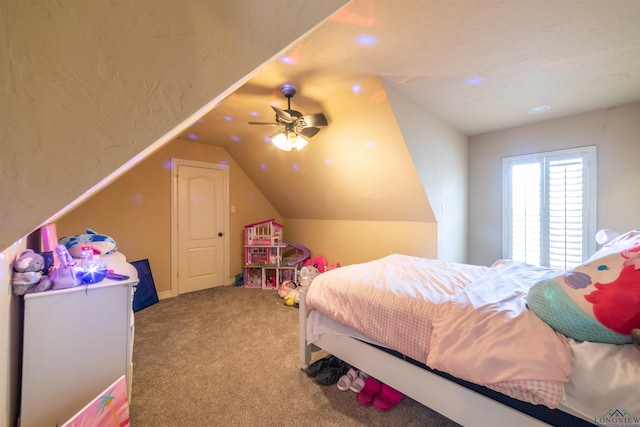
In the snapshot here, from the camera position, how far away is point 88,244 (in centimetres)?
201

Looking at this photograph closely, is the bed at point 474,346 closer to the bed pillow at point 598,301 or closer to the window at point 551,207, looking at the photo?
the bed pillow at point 598,301

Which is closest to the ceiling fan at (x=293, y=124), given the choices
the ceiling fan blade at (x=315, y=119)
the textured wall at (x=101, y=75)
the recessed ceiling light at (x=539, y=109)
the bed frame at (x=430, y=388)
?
the ceiling fan blade at (x=315, y=119)

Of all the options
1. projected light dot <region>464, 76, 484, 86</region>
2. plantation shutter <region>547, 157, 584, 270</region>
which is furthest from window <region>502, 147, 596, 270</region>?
projected light dot <region>464, 76, 484, 86</region>

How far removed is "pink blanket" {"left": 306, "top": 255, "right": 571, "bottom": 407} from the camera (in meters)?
0.96

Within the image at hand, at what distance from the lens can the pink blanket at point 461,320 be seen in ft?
3.14

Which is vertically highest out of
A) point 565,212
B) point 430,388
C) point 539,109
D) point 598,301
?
point 539,109

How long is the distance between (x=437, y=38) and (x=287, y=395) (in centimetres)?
264

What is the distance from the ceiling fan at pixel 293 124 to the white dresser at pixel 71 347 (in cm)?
172

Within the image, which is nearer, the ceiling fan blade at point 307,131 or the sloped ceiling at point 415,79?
the sloped ceiling at point 415,79

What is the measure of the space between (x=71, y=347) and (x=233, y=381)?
3.37ft

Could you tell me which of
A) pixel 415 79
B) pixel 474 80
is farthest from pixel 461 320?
pixel 474 80

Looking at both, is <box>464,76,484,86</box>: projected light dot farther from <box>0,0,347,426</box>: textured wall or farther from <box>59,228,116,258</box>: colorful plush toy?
<box>59,228,116,258</box>: colorful plush toy

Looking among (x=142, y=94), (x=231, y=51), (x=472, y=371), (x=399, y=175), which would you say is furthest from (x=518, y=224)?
(x=142, y=94)

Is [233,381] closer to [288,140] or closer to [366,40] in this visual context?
[288,140]
